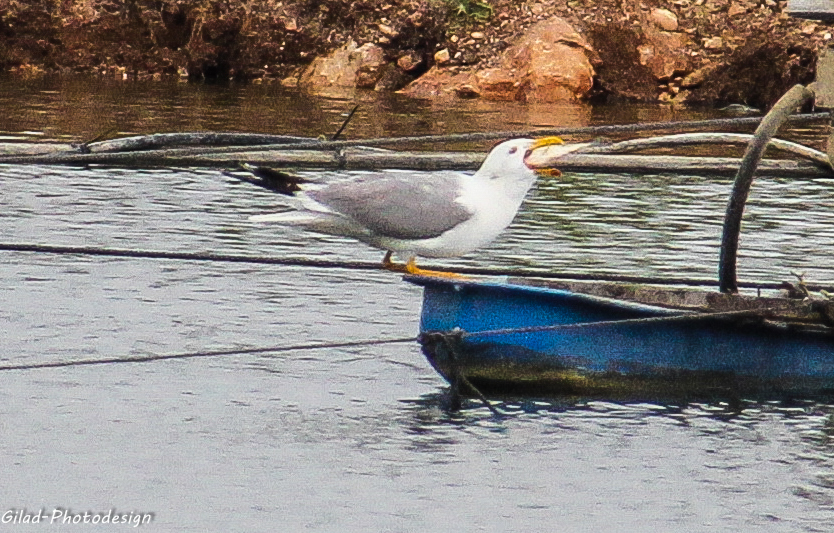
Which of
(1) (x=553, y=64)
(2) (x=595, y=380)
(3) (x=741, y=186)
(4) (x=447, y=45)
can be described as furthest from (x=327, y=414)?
(4) (x=447, y=45)

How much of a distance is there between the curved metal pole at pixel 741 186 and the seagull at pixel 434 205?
902 mm

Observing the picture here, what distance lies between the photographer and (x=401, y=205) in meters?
8.12

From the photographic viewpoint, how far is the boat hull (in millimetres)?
8305

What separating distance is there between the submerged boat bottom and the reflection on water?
12 cm

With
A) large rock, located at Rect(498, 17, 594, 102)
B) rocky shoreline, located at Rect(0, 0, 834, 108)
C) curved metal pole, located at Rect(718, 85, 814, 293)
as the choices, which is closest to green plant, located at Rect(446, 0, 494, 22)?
rocky shoreline, located at Rect(0, 0, 834, 108)

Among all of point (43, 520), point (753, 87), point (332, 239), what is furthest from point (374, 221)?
point (753, 87)

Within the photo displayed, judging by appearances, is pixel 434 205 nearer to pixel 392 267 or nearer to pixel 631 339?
pixel 392 267

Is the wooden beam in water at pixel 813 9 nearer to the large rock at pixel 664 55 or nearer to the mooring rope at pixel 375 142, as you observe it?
the mooring rope at pixel 375 142

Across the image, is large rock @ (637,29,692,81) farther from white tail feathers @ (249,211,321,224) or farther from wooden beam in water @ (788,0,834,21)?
white tail feathers @ (249,211,321,224)

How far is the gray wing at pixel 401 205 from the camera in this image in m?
8.07

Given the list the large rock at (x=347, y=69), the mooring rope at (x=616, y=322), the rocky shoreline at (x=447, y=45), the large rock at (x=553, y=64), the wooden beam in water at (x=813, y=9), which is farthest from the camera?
the large rock at (x=347, y=69)

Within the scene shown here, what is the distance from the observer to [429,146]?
16969 millimetres

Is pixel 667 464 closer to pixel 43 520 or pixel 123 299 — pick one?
pixel 43 520

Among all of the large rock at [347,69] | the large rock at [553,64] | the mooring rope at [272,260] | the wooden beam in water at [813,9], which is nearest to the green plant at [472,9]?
the large rock at [553,64]
